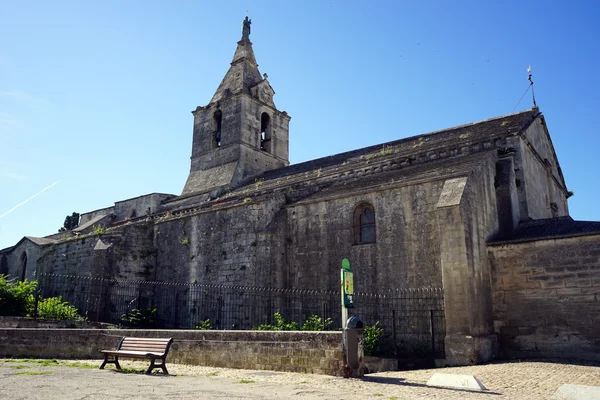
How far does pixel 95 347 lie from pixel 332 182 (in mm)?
10828

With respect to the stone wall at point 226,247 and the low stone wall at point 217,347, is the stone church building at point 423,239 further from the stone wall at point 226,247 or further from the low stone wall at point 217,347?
the low stone wall at point 217,347

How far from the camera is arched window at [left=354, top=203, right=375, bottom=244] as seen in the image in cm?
1686

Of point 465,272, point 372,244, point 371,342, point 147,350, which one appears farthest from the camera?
point 372,244

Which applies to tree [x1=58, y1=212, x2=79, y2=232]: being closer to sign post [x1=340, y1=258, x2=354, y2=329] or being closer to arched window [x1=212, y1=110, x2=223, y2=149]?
arched window [x1=212, y1=110, x2=223, y2=149]

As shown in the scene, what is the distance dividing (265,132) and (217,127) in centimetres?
318

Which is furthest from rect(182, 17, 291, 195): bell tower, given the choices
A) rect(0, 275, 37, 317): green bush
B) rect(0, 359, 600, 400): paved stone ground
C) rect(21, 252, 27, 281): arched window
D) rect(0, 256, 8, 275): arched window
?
rect(0, 359, 600, 400): paved stone ground

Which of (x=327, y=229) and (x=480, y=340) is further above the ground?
(x=327, y=229)


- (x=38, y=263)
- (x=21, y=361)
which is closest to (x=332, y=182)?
(x=21, y=361)

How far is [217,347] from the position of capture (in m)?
11.9

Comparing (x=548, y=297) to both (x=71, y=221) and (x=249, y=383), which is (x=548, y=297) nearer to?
(x=249, y=383)

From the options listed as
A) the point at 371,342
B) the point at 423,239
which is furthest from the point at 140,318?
the point at 423,239

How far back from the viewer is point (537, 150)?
1953 centimetres

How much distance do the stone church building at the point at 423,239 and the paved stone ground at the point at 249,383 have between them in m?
2.27

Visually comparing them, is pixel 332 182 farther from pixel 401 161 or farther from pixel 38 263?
pixel 38 263
